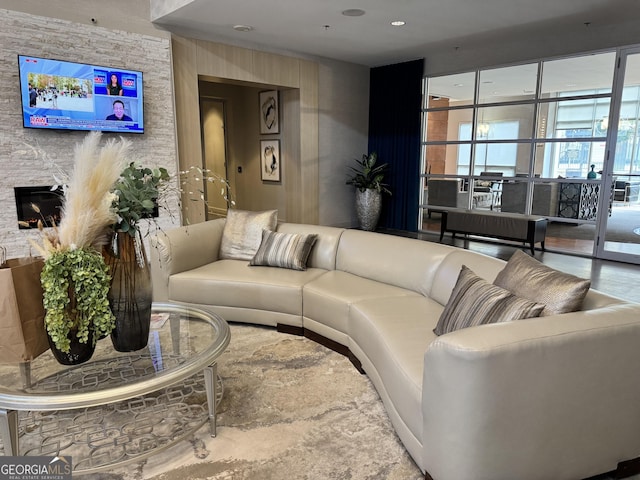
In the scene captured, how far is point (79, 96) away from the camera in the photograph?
15.0 ft

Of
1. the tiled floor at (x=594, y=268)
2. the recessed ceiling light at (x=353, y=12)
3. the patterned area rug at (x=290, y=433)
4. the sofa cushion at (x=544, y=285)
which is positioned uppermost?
the recessed ceiling light at (x=353, y=12)

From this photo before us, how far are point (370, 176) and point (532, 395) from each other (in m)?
6.35

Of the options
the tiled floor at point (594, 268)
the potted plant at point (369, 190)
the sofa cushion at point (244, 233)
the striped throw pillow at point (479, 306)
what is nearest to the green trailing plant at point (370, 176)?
the potted plant at point (369, 190)

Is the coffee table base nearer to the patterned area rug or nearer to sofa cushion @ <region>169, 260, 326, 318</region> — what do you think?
the patterned area rug

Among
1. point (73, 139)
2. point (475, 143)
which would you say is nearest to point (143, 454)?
point (73, 139)

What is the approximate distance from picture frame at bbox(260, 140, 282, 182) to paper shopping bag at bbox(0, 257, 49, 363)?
5.82 meters

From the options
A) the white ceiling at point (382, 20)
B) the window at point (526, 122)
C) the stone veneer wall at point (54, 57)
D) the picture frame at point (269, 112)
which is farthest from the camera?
the picture frame at point (269, 112)

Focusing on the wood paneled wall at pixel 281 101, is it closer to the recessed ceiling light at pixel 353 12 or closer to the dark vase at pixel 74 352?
the recessed ceiling light at pixel 353 12

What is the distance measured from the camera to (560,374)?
1.50m

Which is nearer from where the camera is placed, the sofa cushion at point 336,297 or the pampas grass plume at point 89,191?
the pampas grass plume at point 89,191

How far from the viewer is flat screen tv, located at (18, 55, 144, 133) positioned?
14.0 ft

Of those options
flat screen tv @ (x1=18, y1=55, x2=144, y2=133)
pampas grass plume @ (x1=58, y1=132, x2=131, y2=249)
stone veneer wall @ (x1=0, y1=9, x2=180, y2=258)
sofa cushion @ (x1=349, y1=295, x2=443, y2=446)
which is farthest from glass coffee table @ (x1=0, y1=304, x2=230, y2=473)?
flat screen tv @ (x1=18, y1=55, x2=144, y2=133)

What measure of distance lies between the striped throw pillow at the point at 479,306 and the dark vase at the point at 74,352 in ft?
5.15

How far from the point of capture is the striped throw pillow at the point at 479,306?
5.69 feet
